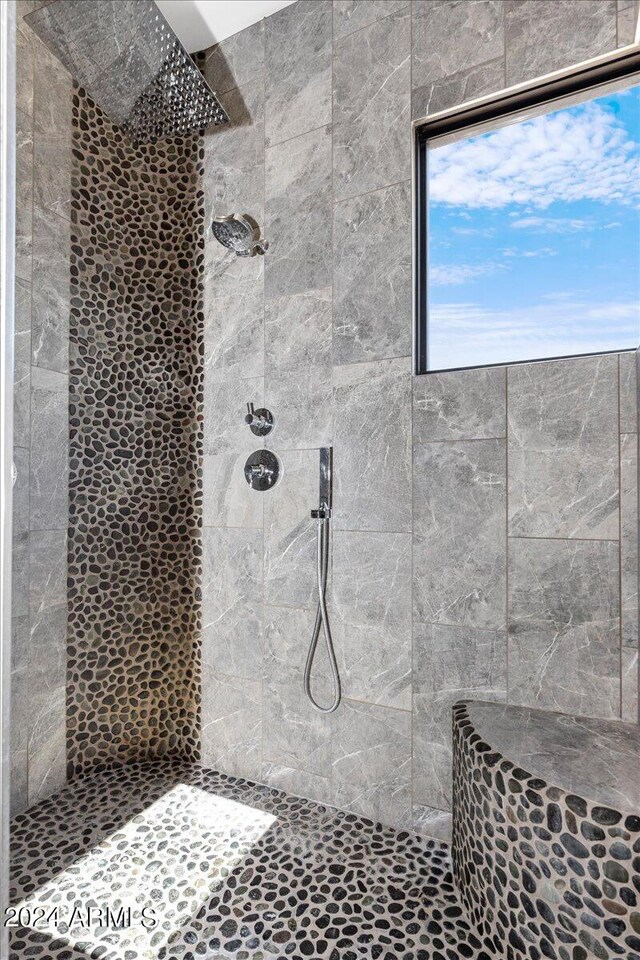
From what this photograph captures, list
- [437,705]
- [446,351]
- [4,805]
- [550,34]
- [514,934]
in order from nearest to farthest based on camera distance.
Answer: [4,805], [514,934], [550,34], [437,705], [446,351]

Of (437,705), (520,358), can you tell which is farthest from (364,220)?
(437,705)

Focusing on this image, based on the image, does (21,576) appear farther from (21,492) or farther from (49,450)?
(49,450)

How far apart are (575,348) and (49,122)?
2.09 meters

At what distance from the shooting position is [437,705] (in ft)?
6.18

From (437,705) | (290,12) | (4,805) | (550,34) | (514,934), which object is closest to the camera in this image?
(4,805)

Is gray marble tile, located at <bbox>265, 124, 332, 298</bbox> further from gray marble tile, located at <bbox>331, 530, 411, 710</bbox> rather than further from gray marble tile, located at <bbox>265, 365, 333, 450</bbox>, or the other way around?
gray marble tile, located at <bbox>331, 530, 411, 710</bbox>

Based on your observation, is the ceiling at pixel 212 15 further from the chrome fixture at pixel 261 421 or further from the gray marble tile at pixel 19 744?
the gray marble tile at pixel 19 744

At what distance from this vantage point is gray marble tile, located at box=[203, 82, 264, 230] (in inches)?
91.4

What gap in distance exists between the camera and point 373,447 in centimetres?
204

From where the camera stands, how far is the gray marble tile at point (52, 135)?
82.3 inches

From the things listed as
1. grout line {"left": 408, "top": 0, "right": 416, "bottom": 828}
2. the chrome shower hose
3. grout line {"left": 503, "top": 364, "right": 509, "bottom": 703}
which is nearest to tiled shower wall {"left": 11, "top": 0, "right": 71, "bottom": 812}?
the chrome shower hose

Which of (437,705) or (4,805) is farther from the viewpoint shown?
(437,705)

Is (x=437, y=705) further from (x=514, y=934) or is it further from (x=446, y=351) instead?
(x=446, y=351)

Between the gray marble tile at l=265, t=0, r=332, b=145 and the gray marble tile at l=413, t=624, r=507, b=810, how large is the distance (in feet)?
6.47
